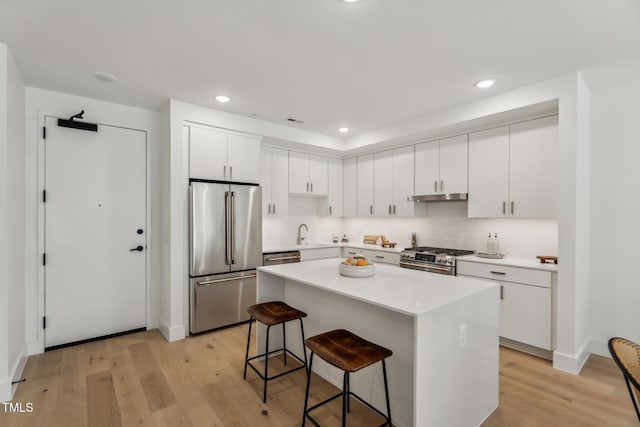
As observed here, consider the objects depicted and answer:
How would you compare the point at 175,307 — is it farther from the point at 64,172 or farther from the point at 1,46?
the point at 1,46

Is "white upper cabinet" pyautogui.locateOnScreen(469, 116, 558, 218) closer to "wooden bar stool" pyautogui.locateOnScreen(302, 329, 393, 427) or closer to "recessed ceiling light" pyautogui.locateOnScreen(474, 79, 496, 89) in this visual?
"recessed ceiling light" pyautogui.locateOnScreen(474, 79, 496, 89)

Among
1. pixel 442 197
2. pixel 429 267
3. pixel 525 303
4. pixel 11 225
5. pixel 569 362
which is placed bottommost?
pixel 569 362

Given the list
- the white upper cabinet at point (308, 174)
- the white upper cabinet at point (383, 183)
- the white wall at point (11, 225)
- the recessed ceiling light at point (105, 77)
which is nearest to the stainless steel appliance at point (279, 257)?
the white upper cabinet at point (308, 174)

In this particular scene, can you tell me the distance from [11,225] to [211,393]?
205 cm

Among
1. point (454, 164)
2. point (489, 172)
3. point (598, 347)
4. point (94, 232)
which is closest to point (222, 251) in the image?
point (94, 232)

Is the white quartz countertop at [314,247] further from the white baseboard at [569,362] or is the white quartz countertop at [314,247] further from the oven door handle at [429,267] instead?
the white baseboard at [569,362]

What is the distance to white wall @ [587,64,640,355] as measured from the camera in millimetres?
2996

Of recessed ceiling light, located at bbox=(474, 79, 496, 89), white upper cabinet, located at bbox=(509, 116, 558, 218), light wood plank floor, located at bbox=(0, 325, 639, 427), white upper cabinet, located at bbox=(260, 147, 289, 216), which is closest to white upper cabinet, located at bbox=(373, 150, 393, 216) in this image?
white upper cabinet, located at bbox=(260, 147, 289, 216)

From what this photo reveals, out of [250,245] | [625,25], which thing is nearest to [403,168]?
[250,245]

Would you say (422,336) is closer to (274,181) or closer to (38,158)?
(274,181)

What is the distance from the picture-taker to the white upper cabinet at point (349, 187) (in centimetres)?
536

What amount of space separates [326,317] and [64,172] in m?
3.10

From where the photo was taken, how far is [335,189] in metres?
5.48

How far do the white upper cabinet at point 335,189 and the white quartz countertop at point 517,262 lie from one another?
2.32m
